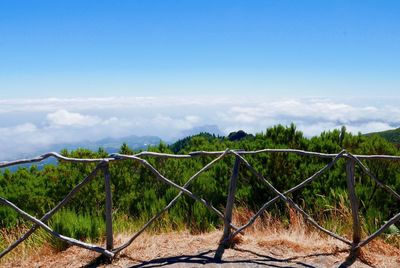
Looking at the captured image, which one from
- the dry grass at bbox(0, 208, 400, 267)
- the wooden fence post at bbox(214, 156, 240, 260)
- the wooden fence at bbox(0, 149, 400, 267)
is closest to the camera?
the wooden fence at bbox(0, 149, 400, 267)

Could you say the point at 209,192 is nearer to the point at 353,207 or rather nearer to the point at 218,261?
Result: the point at 218,261

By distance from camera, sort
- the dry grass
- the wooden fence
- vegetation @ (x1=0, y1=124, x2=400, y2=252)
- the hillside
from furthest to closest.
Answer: vegetation @ (x1=0, y1=124, x2=400, y2=252) → the hillside → the dry grass → the wooden fence

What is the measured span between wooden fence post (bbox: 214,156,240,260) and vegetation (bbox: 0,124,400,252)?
3.30 feet

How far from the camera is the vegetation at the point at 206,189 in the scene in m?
6.20

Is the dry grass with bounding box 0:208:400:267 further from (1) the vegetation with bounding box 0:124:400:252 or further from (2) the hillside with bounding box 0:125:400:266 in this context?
(1) the vegetation with bounding box 0:124:400:252

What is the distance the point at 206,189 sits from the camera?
24.7 ft

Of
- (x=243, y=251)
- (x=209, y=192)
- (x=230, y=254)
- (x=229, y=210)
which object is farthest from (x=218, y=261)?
(x=209, y=192)

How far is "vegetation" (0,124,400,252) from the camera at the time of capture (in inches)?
244

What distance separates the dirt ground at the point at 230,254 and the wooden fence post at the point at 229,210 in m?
0.08

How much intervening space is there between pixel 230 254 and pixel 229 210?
577 mm

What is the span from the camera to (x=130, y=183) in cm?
819

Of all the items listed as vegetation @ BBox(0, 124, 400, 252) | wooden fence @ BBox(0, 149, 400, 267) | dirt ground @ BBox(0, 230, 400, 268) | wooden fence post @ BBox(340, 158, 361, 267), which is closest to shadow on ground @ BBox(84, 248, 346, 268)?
dirt ground @ BBox(0, 230, 400, 268)

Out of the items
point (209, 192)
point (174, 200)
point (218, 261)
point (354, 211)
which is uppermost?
point (174, 200)

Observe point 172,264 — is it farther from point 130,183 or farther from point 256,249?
point 130,183
